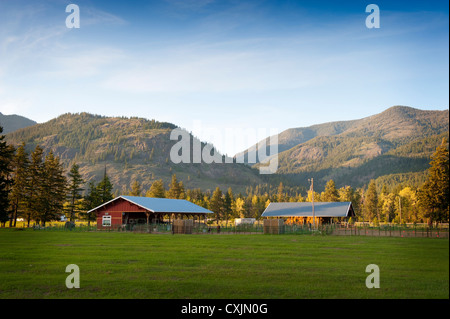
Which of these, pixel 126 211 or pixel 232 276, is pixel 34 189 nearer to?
pixel 126 211

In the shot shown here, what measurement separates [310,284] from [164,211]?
142 ft

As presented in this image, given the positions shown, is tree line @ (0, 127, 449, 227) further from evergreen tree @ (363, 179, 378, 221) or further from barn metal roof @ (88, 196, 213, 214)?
barn metal roof @ (88, 196, 213, 214)

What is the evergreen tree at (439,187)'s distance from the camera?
6977 mm

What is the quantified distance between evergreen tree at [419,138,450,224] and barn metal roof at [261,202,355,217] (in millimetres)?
53724

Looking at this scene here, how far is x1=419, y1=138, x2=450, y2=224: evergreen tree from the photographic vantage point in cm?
698

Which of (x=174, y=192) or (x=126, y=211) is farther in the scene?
(x=174, y=192)

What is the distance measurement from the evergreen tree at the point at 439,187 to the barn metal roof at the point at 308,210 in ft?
176

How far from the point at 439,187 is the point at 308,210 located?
192ft

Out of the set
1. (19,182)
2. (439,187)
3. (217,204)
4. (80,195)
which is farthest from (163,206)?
(439,187)

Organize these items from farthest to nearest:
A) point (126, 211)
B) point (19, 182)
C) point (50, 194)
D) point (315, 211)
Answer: point (315, 211), point (50, 194), point (19, 182), point (126, 211)

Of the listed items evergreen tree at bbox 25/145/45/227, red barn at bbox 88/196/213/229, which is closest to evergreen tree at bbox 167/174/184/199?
red barn at bbox 88/196/213/229

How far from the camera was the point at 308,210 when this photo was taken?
64312 mm

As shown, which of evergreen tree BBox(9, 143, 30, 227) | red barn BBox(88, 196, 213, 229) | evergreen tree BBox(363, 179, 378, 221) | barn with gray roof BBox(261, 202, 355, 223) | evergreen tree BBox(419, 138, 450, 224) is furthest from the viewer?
evergreen tree BBox(363, 179, 378, 221)
